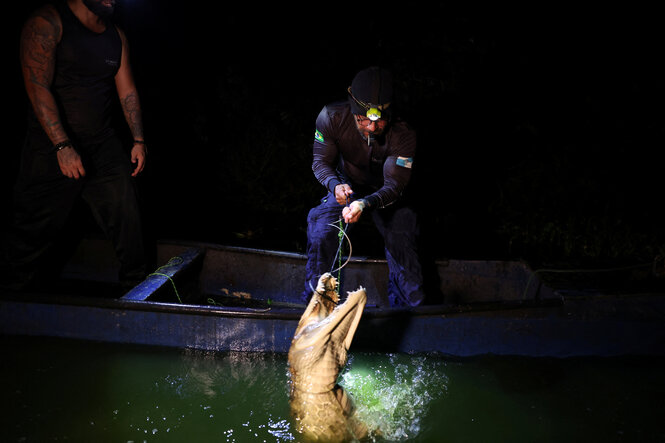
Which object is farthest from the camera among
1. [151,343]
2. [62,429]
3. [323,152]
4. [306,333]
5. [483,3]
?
[483,3]

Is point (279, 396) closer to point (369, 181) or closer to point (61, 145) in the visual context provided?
point (369, 181)

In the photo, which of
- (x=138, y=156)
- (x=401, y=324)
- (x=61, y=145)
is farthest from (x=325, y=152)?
(x=61, y=145)

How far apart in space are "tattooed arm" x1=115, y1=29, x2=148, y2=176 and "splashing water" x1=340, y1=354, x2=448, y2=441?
293cm

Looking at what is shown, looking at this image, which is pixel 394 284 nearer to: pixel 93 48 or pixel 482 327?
pixel 482 327

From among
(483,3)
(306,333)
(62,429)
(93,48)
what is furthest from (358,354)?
(483,3)

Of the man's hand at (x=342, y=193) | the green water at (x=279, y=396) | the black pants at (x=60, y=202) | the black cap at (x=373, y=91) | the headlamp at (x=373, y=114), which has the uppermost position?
the black cap at (x=373, y=91)

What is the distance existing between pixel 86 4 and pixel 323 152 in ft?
8.03

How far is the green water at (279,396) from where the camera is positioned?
12.3ft

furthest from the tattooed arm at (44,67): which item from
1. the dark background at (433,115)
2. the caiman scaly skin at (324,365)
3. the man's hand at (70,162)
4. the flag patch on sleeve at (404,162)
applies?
the dark background at (433,115)

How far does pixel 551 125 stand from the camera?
8.66m

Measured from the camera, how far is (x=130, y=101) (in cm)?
517

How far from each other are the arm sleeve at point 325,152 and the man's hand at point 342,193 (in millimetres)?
191

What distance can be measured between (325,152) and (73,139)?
2.39 m

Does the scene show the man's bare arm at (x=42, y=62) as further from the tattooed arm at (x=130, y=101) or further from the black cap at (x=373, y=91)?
the black cap at (x=373, y=91)
